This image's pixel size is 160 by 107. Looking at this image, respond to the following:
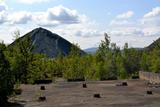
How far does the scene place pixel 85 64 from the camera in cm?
9475

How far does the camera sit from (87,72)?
86.8 meters

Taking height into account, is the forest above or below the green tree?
above

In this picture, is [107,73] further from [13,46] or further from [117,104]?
[117,104]

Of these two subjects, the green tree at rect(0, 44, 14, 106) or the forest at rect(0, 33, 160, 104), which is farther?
the forest at rect(0, 33, 160, 104)

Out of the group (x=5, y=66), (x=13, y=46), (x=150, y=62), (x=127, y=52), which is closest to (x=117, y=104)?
(x=5, y=66)

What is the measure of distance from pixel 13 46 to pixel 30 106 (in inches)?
1512

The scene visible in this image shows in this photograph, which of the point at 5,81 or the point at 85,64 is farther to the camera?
the point at 85,64

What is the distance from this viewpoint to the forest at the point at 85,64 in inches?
2500

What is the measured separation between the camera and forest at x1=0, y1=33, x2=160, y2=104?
6350cm

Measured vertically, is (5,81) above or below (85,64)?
below

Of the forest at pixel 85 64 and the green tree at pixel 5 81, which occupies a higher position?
the forest at pixel 85 64

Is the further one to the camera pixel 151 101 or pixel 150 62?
pixel 150 62

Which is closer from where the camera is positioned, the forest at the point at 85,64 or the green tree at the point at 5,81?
the green tree at the point at 5,81

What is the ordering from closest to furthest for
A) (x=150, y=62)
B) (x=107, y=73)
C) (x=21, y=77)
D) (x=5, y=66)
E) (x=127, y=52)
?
(x=5, y=66)
(x=21, y=77)
(x=107, y=73)
(x=150, y=62)
(x=127, y=52)
